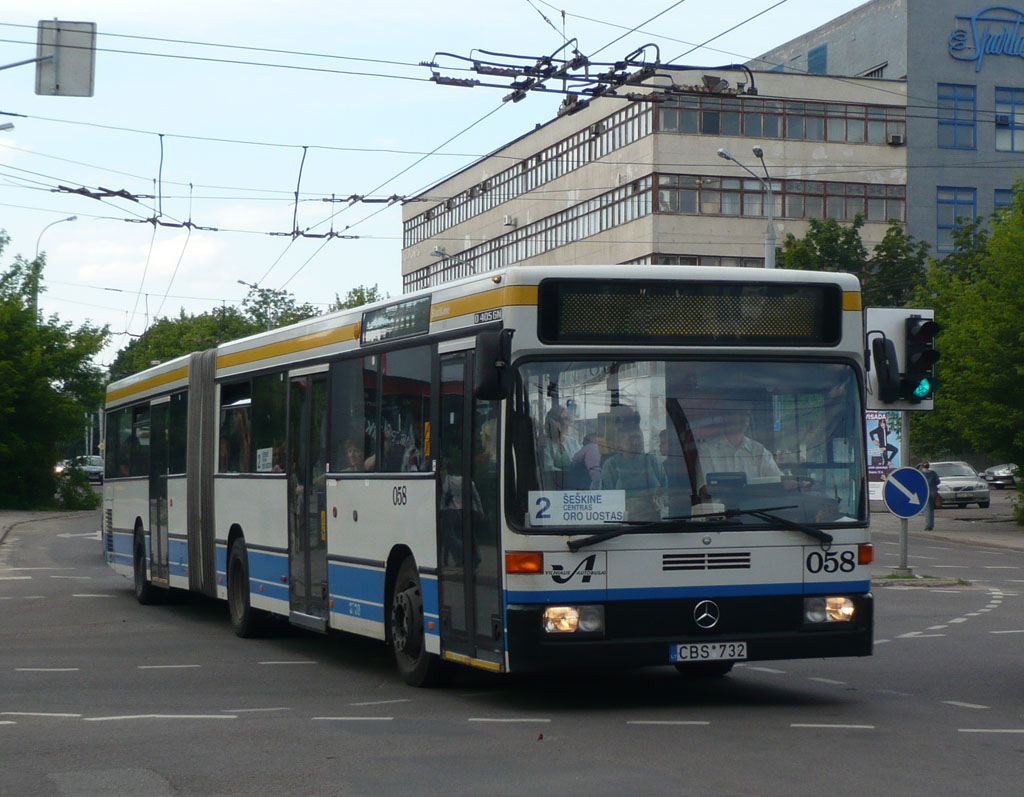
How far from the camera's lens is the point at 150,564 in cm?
1944

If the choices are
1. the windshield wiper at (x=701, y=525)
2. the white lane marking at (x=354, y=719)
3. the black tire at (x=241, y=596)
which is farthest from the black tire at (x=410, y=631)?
the black tire at (x=241, y=596)

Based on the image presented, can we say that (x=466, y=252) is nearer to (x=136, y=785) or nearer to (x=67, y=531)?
(x=67, y=531)

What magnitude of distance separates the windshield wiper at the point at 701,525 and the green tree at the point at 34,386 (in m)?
43.0

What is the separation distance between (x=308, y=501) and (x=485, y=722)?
4.32 meters

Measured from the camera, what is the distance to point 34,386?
51.2 m

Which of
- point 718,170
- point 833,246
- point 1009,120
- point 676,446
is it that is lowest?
point 676,446

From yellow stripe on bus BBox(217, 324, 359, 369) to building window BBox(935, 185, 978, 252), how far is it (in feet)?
186

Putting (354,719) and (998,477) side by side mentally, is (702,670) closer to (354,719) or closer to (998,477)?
(354,719)

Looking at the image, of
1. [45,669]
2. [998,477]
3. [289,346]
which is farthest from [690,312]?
[998,477]

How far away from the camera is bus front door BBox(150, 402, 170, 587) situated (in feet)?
61.3

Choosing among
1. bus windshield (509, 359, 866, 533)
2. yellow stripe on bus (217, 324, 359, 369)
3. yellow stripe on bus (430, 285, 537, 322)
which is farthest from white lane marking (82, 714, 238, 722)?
yellow stripe on bus (217, 324, 359, 369)

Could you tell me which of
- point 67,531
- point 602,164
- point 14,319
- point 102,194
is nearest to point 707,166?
point 602,164

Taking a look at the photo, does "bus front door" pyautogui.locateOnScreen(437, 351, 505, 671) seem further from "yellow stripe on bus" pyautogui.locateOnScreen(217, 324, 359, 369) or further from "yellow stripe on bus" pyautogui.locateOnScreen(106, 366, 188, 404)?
"yellow stripe on bus" pyautogui.locateOnScreen(106, 366, 188, 404)

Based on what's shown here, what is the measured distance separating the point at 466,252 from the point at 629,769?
235 ft
